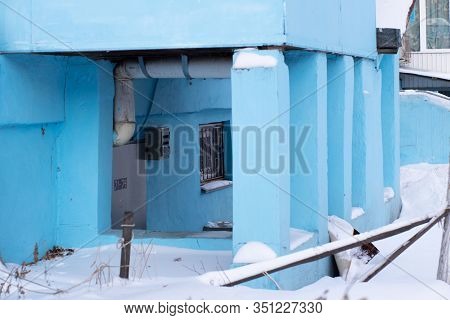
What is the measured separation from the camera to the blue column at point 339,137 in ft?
33.1

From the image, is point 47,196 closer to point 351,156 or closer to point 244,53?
point 244,53

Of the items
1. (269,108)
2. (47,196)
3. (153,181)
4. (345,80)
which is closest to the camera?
(269,108)

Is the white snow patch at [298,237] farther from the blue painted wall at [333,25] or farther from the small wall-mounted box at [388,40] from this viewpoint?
the small wall-mounted box at [388,40]

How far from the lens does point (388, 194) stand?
44.0ft

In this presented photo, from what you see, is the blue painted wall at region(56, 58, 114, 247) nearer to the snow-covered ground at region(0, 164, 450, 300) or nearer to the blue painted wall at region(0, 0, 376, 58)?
the snow-covered ground at region(0, 164, 450, 300)

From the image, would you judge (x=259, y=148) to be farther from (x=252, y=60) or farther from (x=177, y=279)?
(x=177, y=279)

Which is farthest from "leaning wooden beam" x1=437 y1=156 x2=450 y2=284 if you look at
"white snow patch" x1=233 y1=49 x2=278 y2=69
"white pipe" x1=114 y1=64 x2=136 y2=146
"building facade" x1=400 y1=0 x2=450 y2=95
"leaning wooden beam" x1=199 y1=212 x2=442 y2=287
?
"building facade" x1=400 y1=0 x2=450 y2=95

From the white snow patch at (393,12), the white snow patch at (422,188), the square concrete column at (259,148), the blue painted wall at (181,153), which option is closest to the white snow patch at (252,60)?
the square concrete column at (259,148)

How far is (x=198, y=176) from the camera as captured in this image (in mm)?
12656

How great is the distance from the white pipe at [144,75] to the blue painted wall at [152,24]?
983 millimetres

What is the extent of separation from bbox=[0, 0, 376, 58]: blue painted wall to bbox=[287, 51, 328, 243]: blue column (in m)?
0.54

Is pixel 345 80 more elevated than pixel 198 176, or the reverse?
pixel 345 80
